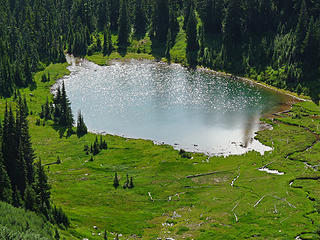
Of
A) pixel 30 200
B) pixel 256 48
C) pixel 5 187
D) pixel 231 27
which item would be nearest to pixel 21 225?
pixel 30 200

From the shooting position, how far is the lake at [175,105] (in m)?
121

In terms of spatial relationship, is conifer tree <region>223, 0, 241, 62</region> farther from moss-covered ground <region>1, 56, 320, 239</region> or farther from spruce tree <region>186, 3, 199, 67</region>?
moss-covered ground <region>1, 56, 320, 239</region>

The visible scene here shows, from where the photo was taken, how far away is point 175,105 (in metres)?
147

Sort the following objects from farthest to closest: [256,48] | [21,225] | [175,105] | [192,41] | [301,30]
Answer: [192,41] < [256,48] < [301,30] < [175,105] < [21,225]

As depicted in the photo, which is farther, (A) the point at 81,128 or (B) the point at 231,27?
Answer: (B) the point at 231,27

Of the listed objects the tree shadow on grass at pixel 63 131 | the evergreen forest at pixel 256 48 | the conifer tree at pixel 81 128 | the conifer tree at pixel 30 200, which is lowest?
the tree shadow on grass at pixel 63 131

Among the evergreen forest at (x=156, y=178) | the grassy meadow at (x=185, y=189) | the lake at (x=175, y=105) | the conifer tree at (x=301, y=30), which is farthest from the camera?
the conifer tree at (x=301, y=30)

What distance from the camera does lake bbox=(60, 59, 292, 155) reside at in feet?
397

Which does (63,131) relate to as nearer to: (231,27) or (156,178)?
(156,178)

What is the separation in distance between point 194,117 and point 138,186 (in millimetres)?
49827

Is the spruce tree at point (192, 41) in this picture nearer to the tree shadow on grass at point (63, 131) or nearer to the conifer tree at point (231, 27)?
the conifer tree at point (231, 27)

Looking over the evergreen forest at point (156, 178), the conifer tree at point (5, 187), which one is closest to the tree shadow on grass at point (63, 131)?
the evergreen forest at point (156, 178)

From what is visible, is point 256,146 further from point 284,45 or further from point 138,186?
point 284,45

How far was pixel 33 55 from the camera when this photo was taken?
193m
